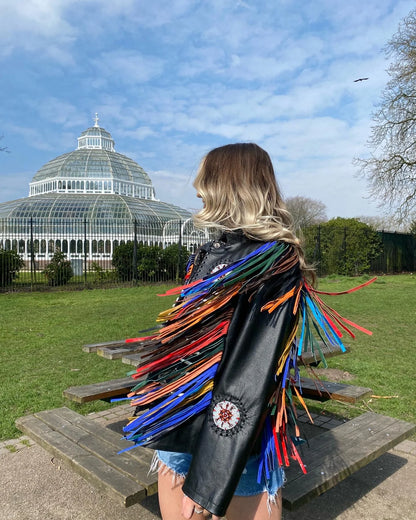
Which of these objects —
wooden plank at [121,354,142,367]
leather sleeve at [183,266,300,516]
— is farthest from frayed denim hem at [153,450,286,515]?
wooden plank at [121,354,142,367]

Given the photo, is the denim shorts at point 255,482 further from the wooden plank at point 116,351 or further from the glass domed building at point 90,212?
the glass domed building at point 90,212

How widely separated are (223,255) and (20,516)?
2.17 m

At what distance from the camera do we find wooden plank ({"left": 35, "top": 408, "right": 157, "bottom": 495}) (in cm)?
212

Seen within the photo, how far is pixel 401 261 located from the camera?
2292 cm

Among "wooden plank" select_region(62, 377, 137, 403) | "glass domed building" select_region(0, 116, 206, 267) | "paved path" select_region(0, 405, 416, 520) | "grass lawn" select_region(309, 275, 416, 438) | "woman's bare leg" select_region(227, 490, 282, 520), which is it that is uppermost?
"glass domed building" select_region(0, 116, 206, 267)

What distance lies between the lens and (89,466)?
7.37ft

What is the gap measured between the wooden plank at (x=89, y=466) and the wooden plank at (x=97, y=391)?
0.28 metres

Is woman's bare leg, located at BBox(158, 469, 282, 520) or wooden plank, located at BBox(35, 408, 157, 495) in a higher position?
woman's bare leg, located at BBox(158, 469, 282, 520)

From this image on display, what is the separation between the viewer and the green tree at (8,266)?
14115 millimetres

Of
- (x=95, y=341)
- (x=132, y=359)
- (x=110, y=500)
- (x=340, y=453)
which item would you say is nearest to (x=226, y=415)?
(x=340, y=453)

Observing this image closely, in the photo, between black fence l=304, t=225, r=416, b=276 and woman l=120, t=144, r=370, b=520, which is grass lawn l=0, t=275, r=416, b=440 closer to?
woman l=120, t=144, r=370, b=520

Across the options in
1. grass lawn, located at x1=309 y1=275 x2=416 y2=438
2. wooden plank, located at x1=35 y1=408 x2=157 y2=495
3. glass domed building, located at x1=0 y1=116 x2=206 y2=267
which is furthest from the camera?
glass domed building, located at x1=0 y1=116 x2=206 y2=267

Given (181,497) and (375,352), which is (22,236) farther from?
(181,497)

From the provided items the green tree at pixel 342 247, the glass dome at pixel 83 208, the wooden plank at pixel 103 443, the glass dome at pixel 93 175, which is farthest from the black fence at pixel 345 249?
the glass dome at pixel 93 175
